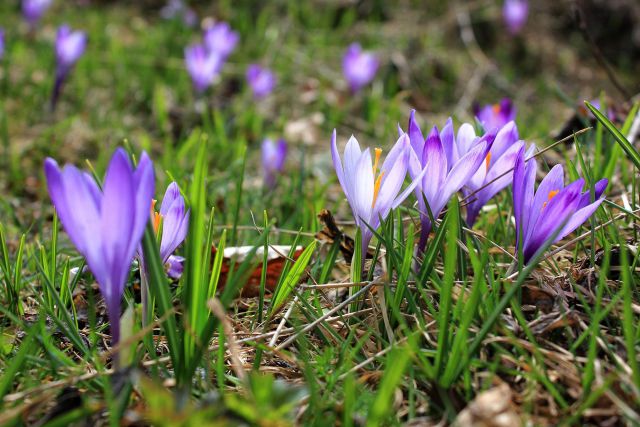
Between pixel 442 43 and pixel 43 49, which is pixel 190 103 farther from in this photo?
pixel 442 43

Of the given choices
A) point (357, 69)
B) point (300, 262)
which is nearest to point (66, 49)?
point (357, 69)

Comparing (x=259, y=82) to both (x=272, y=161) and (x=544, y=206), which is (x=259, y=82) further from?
(x=544, y=206)

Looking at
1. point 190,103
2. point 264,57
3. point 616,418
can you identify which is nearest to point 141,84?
point 190,103

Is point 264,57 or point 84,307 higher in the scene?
point 264,57

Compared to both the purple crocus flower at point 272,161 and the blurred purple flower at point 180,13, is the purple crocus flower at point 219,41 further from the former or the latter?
the purple crocus flower at point 272,161

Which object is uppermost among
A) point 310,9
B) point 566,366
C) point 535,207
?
point 310,9

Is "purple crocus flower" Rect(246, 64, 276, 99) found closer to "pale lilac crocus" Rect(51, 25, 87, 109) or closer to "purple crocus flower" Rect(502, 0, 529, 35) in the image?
"pale lilac crocus" Rect(51, 25, 87, 109)

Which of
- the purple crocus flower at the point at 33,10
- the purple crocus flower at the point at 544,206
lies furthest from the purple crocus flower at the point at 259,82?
the purple crocus flower at the point at 544,206
